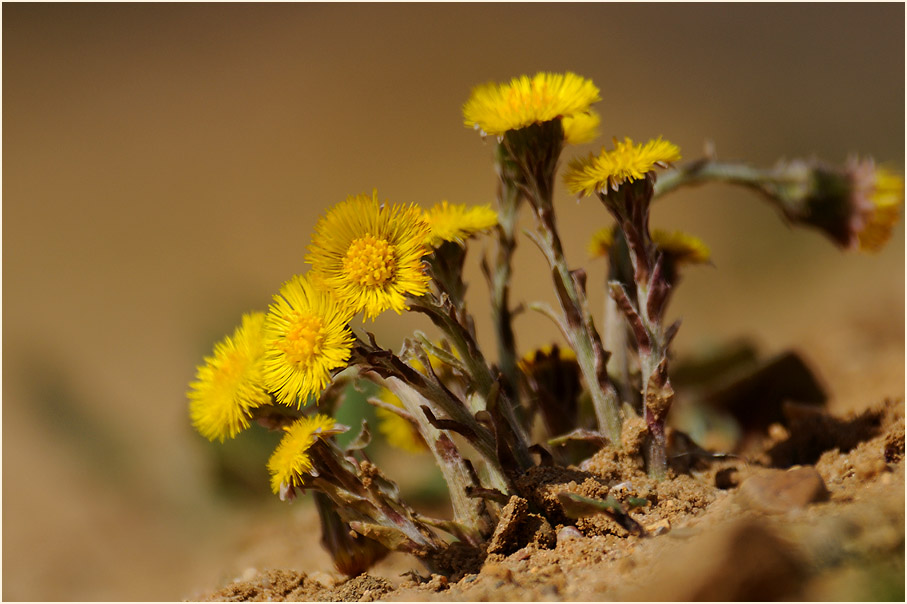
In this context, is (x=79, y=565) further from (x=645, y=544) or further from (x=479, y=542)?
(x=645, y=544)

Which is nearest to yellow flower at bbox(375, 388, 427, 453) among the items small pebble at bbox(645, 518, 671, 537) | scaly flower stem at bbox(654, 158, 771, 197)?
small pebble at bbox(645, 518, 671, 537)

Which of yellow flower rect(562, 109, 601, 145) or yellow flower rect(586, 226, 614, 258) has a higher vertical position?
yellow flower rect(562, 109, 601, 145)

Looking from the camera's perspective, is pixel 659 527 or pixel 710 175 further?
pixel 710 175

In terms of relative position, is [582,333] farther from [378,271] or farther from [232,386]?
[232,386]

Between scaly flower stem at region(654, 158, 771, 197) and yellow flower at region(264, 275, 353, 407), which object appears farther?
scaly flower stem at region(654, 158, 771, 197)

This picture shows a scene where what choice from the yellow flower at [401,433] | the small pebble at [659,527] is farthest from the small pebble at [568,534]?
the yellow flower at [401,433]

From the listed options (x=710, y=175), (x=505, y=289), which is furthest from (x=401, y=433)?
(x=710, y=175)

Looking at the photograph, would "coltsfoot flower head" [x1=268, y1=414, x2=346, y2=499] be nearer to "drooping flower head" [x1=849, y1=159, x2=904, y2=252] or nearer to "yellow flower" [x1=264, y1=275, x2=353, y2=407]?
"yellow flower" [x1=264, y1=275, x2=353, y2=407]
